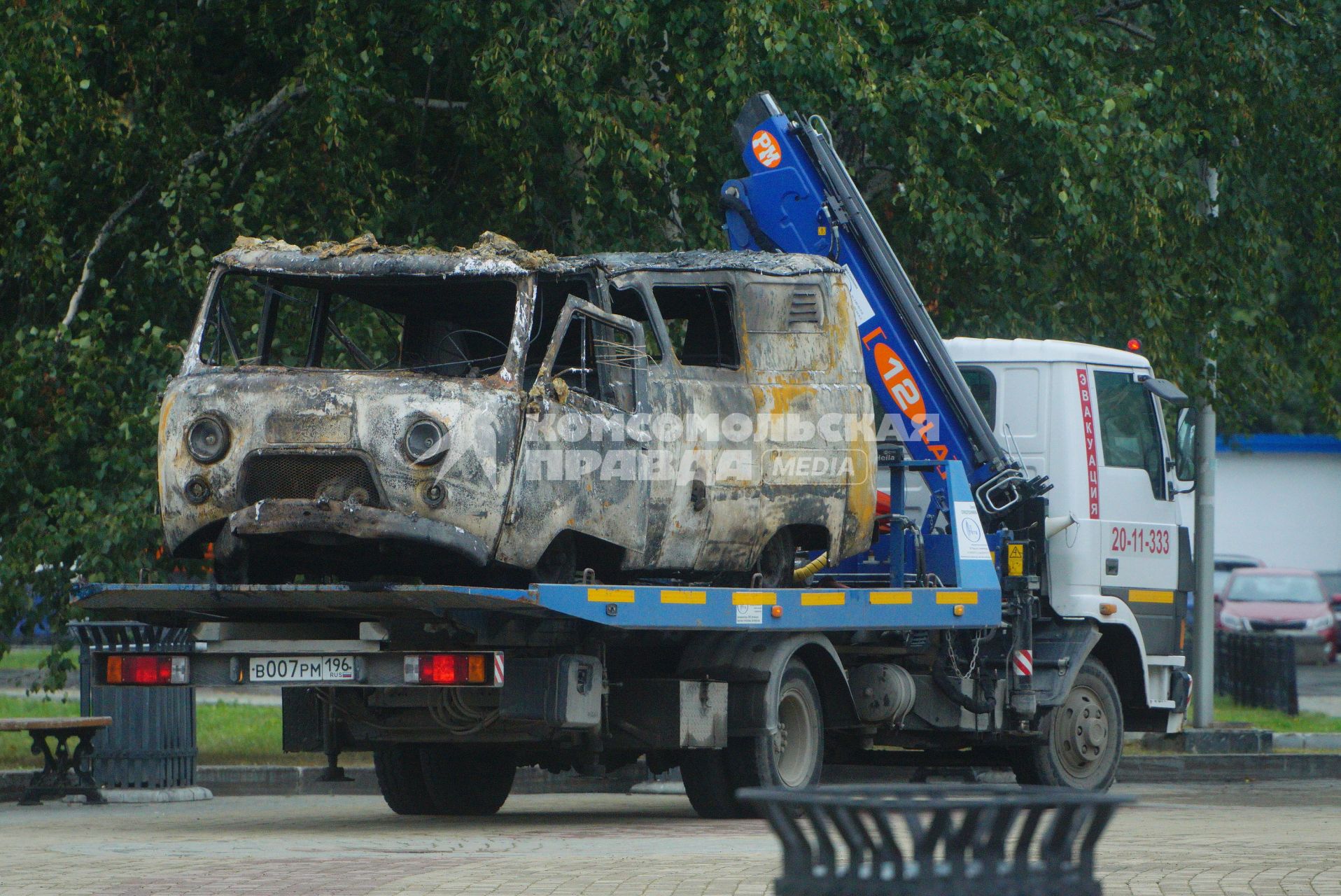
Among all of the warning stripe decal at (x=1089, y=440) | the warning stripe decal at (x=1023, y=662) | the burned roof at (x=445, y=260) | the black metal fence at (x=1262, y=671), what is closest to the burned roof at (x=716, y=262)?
the burned roof at (x=445, y=260)

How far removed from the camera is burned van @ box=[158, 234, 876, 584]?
414 inches

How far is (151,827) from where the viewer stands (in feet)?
40.4

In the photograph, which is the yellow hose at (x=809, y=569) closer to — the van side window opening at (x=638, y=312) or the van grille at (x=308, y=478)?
the van side window opening at (x=638, y=312)

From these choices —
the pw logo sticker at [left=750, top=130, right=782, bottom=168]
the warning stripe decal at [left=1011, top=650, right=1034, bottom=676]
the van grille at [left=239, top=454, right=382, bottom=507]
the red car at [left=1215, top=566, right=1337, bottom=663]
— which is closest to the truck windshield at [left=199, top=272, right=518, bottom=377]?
the van grille at [left=239, top=454, right=382, bottom=507]

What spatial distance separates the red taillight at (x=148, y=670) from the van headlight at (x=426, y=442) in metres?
1.79

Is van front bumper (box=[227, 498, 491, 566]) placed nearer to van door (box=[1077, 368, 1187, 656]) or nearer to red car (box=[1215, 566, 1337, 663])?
van door (box=[1077, 368, 1187, 656])

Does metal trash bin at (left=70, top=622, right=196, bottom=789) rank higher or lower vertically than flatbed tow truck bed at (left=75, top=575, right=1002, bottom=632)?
lower

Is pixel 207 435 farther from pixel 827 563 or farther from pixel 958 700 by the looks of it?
pixel 958 700

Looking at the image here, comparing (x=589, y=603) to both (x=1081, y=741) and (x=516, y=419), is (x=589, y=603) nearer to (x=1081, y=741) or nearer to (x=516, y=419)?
(x=516, y=419)

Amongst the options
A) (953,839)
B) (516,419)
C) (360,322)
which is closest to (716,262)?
(516,419)

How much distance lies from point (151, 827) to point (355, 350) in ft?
9.34

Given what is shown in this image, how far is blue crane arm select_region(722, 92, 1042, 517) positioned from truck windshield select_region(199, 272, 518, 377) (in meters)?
2.45

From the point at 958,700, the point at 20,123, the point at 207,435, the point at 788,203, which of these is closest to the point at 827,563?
the point at 958,700

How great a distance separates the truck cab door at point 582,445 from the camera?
10688mm
